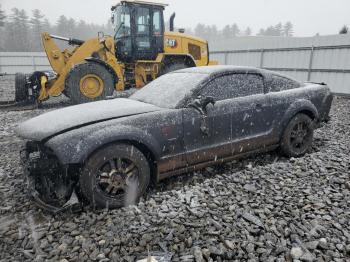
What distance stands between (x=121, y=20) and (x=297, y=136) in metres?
7.22

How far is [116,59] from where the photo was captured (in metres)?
9.73

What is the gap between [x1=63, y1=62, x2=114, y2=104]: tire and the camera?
29.0 feet

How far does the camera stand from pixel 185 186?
12.0ft

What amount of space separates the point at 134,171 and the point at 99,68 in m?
6.66

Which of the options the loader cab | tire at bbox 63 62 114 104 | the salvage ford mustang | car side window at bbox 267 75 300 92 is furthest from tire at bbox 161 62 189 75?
car side window at bbox 267 75 300 92

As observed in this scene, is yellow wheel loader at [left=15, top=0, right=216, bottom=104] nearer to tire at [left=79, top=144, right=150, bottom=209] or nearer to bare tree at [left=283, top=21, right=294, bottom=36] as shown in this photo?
tire at [left=79, top=144, right=150, bottom=209]

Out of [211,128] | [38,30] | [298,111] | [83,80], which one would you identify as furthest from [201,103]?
[38,30]

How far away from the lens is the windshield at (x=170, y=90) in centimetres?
371

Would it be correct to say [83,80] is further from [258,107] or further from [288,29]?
[288,29]

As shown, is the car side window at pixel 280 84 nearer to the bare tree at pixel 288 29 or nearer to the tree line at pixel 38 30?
the tree line at pixel 38 30

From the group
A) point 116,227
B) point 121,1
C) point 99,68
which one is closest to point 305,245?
point 116,227

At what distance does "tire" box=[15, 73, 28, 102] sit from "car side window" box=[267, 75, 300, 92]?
767 centimetres

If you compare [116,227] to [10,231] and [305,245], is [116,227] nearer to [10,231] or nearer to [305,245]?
[10,231]

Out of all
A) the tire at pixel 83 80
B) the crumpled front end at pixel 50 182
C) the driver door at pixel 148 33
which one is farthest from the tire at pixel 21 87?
the crumpled front end at pixel 50 182
